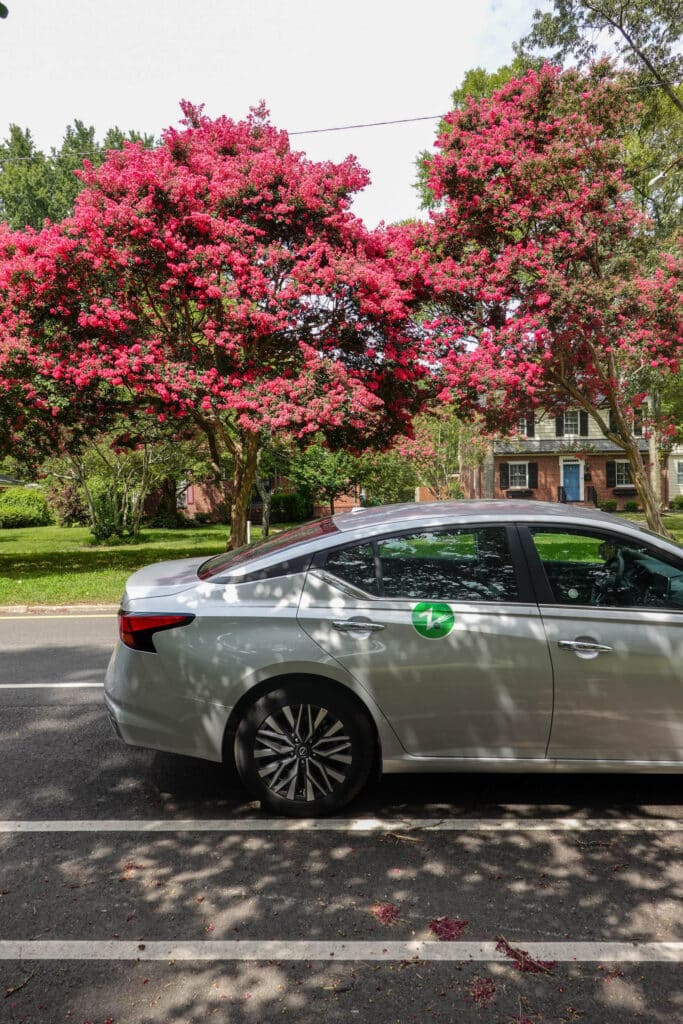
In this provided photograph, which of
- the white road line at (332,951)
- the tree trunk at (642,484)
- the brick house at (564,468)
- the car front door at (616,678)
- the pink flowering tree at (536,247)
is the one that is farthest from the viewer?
the brick house at (564,468)

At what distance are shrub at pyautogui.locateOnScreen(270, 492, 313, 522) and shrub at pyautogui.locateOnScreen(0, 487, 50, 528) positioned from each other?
37.3ft

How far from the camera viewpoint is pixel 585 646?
3.86m

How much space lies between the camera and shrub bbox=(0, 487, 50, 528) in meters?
37.3

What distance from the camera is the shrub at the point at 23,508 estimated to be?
3734 centimetres

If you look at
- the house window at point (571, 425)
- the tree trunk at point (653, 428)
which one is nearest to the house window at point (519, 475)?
the house window at point (571, 425)

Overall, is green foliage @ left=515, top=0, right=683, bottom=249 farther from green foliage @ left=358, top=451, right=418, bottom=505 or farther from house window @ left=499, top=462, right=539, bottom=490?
house window @ left=499, top=462, right=539, bottom=490

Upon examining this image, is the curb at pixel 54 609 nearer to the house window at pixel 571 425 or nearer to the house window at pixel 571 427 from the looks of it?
the house window at pixel 571 427

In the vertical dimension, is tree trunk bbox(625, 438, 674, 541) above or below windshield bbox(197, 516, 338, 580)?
above

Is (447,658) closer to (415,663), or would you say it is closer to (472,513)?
(415,663)

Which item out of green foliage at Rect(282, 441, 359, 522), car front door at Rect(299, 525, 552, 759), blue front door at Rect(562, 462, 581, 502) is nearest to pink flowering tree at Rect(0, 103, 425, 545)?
green foliage at Rect(282, 441, 359, 522)

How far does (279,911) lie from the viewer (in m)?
3.16

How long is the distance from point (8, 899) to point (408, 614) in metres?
2.18

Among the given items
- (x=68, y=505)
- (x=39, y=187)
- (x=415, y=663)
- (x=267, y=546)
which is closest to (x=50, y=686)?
(x=267, y=546)

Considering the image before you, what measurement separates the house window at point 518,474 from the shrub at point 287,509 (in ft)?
53.2
